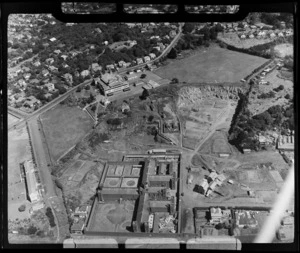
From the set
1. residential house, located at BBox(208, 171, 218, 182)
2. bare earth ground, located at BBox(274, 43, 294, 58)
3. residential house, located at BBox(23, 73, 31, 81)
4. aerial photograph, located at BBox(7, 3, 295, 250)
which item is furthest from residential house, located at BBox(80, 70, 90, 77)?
bare earth ground, located at BBox(274, 43, 294, 58)

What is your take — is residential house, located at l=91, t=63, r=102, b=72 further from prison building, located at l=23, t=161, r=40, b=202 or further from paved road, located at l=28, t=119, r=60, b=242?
prison building, located at l=23, t=161, r=40, b=202

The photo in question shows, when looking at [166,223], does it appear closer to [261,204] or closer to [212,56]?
[261,204]

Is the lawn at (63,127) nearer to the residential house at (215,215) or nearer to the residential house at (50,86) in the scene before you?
the residential house at (50,86)

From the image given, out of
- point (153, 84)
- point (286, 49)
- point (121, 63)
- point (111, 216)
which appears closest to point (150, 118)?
point (153, 84)

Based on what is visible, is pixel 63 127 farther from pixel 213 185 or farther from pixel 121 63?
pixel 213 185

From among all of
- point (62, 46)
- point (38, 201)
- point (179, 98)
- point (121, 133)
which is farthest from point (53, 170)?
point (179, 98)

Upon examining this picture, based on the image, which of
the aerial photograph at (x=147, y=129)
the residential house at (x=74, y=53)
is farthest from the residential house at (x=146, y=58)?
the residential house at (x=74, y=53)
